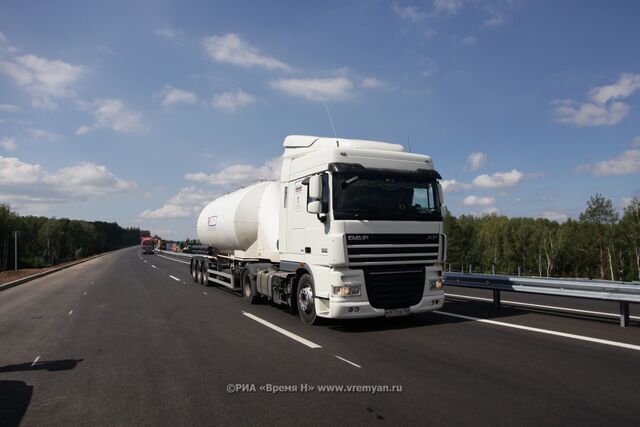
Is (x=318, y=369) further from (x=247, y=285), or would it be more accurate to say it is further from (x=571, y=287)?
(x=247, y=285)

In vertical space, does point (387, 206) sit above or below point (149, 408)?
above

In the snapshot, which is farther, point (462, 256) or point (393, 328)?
point (462, 256)

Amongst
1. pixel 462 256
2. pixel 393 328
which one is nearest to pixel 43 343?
pixel 393 328

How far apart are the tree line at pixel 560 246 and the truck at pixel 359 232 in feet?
155

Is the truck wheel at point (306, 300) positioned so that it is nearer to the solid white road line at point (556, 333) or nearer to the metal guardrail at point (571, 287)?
the solid white road line at point (556, 333)

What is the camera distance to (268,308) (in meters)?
11.8

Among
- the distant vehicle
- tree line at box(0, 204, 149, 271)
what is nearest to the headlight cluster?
tree line at box(0, 204, 149, 271)

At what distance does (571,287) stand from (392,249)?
3.81m

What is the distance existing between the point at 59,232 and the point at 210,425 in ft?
238

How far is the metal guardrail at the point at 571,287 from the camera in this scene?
820 centimetres

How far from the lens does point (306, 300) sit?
938 centimetres

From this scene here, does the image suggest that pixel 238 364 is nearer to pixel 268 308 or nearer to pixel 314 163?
pixel 314 163

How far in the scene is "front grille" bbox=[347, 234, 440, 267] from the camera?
8.23 m

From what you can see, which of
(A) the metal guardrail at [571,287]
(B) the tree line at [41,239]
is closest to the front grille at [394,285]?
(A) the metal guardrail at [571,287]
